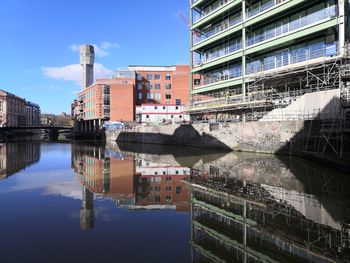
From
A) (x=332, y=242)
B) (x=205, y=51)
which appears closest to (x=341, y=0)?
(x=205, y=51)

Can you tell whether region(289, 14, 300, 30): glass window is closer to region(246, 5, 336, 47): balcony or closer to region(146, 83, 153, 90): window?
region(246, 5, 336, 47): balcony

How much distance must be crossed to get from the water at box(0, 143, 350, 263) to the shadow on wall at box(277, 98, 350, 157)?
5.27m

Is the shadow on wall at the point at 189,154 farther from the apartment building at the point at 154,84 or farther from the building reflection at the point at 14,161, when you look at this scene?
the apartment building at the point at 154,84

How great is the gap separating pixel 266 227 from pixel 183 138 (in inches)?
1437

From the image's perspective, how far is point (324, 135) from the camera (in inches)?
836

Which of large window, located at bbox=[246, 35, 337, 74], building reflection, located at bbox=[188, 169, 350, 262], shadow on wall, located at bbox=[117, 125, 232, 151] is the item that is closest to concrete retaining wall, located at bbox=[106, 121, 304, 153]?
shadow on wall, located at bbox=[117, 125, 232, 151]

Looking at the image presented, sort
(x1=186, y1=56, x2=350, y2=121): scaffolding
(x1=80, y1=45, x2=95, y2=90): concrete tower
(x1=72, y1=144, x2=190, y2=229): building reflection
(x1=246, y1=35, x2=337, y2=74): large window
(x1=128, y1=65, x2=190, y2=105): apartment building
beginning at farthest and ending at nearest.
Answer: (x1=80, y1=45, x2=95, y2=90): concrete tower
(x1=128, y1=65, x2=190, y2=105): apartment building
(x1=246, y1=35, x2=337, y2=74): large window
(x1=186, y1=56, x2=350, y2=121): scaffolding
(x1=72, y1=144, x2=190, y2=229): building reflection

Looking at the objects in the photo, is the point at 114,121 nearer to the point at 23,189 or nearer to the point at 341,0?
the point at 341,0

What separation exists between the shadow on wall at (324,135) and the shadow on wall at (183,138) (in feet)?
31.8

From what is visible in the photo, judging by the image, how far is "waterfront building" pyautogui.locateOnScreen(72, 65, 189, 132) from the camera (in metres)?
80.7

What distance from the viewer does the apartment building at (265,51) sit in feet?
94.6

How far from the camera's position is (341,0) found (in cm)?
2766

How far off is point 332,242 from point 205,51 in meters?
44.9

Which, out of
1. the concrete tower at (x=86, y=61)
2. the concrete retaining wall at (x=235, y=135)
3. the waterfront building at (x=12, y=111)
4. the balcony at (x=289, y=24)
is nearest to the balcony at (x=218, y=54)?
the balcony at (x=289, y=24)
